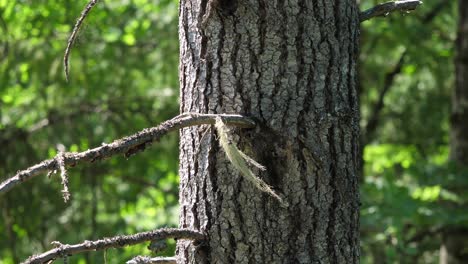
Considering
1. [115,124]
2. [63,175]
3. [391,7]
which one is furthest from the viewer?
[115,124]

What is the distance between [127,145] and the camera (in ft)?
6.77

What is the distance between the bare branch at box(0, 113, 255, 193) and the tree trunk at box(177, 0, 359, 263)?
0.42ft

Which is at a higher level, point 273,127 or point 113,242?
point 273,127

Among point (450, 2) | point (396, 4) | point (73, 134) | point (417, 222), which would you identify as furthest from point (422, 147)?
point (396, 4)

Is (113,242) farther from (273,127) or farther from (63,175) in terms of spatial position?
(273,127)

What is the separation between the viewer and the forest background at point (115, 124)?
6.15 metres

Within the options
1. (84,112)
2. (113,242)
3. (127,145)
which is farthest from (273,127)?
(84,112)

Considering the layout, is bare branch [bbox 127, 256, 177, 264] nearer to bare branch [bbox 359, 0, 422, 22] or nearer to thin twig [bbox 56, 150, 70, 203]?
thin twig [bbox 56, 150, 70, 203]

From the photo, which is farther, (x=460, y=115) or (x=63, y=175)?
(x=460, y=115)

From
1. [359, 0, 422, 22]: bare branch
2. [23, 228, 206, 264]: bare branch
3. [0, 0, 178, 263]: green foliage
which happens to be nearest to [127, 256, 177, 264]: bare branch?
[23, 228, 206, 264]: bare branch

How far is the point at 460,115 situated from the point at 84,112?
12.4 ft

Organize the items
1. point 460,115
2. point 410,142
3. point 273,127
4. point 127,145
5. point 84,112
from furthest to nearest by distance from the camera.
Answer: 1. point 410,142
2. point 460,115
3. point 84,112
4. point 273,127
5. point 127,145

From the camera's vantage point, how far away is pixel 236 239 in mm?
2264

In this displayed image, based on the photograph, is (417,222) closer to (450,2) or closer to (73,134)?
(73,134)
